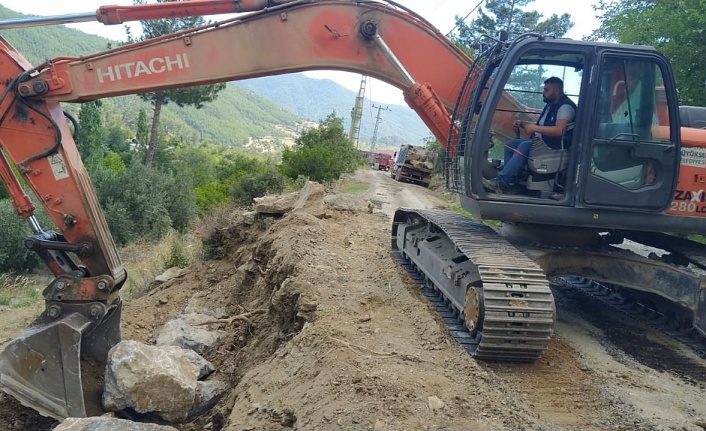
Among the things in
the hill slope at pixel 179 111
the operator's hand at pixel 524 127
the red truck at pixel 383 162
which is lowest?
the hill slope at pixel 179 111

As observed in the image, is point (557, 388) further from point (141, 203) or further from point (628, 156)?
point (141, 203)

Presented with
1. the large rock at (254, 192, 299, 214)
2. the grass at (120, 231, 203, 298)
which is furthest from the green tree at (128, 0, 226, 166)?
the large rock at (254, 192, 299, 214)

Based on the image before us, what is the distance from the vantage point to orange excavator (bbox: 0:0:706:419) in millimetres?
5242

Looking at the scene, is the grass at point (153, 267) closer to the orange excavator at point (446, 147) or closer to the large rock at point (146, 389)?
the orange excavator at point (446, 147)

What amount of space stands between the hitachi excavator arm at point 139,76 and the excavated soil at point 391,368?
144 cm

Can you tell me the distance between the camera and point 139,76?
18.8ft

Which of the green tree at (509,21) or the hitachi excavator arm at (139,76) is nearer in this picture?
the hitachi excavator arm at (139,76)

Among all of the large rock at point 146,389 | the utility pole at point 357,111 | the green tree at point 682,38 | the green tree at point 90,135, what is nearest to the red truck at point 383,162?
the utility pole at point 357,111

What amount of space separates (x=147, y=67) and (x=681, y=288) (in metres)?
5.26

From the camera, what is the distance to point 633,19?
50.4 ft

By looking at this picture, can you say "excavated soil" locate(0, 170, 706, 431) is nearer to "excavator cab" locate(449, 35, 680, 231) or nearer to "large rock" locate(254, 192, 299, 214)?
"excavator cab" locate(449, 35, 680, 231)

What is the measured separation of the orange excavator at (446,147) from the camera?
5.24 m

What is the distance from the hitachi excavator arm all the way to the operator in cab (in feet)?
2.22

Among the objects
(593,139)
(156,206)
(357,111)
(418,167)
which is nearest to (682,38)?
(593,139)
